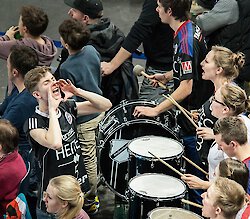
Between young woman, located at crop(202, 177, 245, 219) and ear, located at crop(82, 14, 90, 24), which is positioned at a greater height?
ear, located at crop(82, 14, 90, 24)

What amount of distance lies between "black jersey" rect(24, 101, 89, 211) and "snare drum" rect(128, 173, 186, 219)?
0.44 m

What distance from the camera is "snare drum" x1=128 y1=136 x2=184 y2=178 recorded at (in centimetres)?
474

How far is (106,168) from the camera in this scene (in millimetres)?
5348

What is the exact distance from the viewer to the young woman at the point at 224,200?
3455mm

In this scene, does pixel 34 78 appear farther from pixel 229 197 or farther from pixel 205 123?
pixel 229 197

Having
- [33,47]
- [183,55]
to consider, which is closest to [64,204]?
[183,55]

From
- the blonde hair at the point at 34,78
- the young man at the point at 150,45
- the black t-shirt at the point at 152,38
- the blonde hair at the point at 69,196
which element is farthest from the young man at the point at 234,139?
the black t-shirt at the point at 152,38

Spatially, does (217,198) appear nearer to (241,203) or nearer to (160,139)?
(241,203)

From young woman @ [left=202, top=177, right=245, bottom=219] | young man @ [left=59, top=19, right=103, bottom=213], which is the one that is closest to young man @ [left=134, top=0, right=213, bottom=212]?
young man @ [left=59, top=19, right=103, bottom=213]

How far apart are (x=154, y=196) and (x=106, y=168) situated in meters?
1.10

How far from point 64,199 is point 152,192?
81 cm

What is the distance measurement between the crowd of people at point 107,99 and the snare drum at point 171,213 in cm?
20

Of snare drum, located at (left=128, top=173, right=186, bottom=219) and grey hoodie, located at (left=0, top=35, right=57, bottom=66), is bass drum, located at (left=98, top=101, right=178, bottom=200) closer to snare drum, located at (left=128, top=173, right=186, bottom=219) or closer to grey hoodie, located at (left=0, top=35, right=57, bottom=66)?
snare drum, located at (left=128, top=173, right=186, bottom=219)

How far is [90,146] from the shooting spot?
17.9ft
